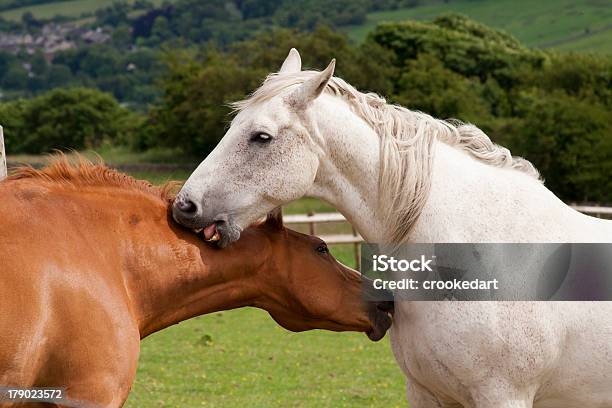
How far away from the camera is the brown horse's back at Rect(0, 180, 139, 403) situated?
4234mm

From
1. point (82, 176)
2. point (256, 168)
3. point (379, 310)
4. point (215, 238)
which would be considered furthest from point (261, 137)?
point (379, 310)

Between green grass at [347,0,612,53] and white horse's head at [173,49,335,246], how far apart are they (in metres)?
73.2

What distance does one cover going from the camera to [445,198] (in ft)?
16.0

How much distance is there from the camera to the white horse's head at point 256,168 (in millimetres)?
4754

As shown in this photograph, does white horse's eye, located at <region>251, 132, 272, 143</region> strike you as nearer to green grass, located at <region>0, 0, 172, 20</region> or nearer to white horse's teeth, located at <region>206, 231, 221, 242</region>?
white horse's teeth, located at <region>206, 231, 221, 242</region>

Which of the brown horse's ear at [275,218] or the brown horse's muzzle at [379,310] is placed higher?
the brown horse's ear at [275,218]

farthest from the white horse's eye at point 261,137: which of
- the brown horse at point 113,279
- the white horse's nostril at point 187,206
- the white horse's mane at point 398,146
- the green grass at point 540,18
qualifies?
the green grass at point 540,18

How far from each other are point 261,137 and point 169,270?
79 cm

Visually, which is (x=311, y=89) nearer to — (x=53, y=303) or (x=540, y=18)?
(x=53, y=303)

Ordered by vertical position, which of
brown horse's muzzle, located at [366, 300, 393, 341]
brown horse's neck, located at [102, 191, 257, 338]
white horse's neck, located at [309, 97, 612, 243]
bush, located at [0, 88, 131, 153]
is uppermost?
white horse's neck, located at [309, 97, 612, 243]

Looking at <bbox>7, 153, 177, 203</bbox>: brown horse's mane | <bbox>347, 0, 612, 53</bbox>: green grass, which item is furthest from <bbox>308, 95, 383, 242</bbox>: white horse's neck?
<bbox>347, 0, 612, 53</bbox>: green grass

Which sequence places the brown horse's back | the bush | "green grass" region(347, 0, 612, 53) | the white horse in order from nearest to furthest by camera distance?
the brown horse's back, the white horse, the bush, "green grass" region(347, 0, 612, 53)

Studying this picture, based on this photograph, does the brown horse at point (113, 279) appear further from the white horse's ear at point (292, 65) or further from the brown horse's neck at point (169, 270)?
the white horse's ear at point (292, 65)

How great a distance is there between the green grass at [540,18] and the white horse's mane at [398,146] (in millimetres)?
72680
